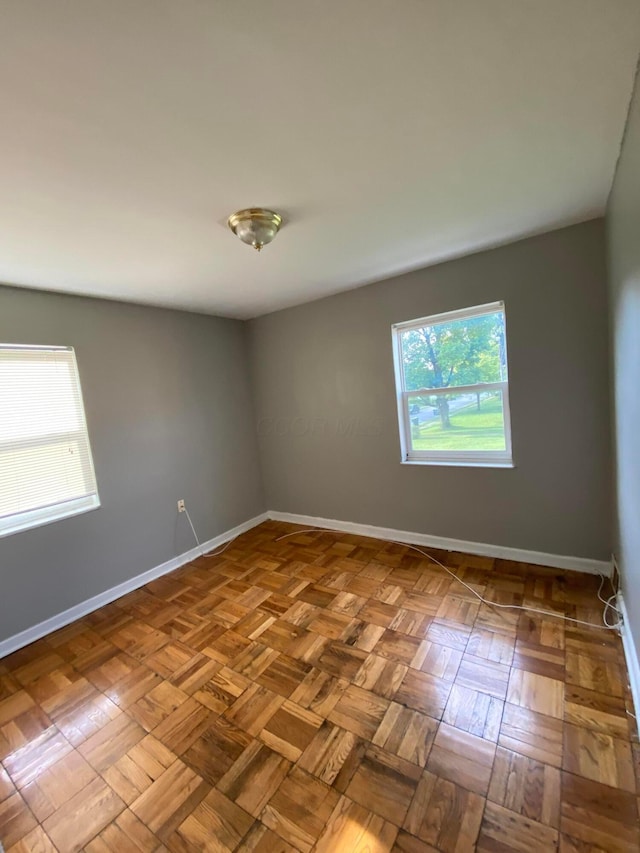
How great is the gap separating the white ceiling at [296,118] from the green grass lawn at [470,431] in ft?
4.13

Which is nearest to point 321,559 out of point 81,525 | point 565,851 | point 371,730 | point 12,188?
point 371,730

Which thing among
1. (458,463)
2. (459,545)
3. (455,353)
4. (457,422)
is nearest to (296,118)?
(455,353)

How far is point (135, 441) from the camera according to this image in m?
2.89

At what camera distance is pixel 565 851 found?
1056mm

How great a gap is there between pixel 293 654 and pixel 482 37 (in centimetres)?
254

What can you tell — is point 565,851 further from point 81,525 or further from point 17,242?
point 17,242

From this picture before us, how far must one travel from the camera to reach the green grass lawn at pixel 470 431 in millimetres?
2666

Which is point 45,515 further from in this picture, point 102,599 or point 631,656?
point 631,656

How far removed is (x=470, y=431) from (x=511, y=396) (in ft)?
1.33

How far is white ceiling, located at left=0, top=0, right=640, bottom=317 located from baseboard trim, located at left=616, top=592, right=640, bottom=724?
2105mm

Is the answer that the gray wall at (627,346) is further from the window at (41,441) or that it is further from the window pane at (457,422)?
the window at (41,441)

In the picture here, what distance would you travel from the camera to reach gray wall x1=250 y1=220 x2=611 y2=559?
7.46ft

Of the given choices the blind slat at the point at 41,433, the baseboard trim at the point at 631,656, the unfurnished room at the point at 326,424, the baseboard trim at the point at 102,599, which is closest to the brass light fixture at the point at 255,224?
the unfurnished room at the point at 326,424

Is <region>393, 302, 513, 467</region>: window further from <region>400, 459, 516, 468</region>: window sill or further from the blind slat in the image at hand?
the blind slat
